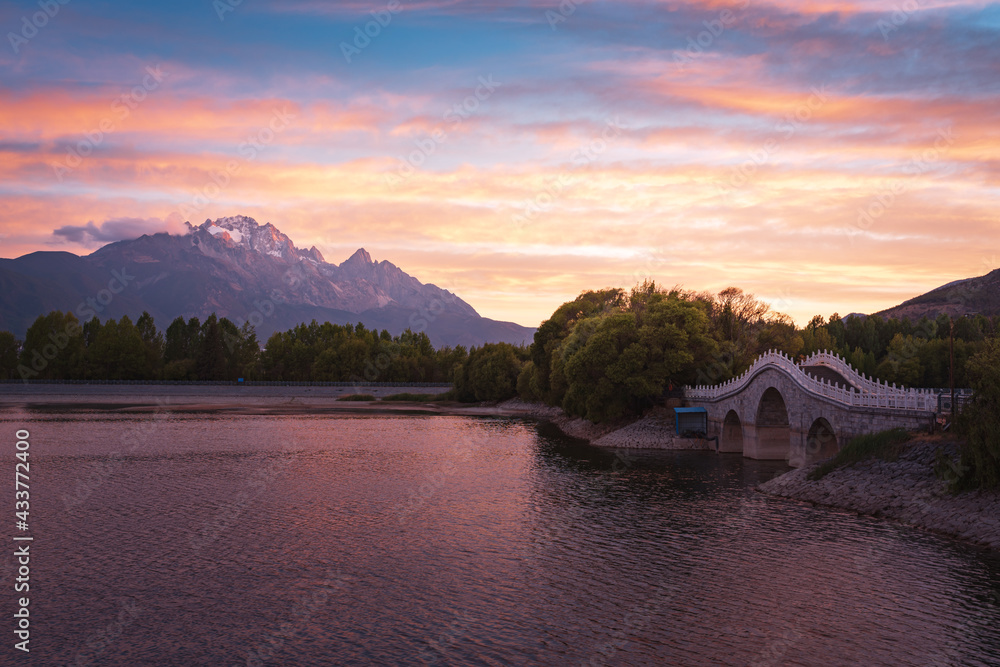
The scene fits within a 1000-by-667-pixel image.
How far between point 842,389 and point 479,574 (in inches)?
1420

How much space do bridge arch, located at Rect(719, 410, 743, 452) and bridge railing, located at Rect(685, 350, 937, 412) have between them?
9.96 feet

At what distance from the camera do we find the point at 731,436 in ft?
243

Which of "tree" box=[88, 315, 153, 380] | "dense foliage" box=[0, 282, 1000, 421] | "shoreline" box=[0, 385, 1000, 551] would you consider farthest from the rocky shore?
"tree" box=[88, 315, 153, 380]

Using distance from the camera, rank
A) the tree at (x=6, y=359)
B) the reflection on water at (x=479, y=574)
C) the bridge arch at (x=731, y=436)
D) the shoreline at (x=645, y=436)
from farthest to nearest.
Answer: the tree at (x=6, y=359)
the bridge arch at (x=731, y=436)
the shoreline at (x=645, y=436)
the reflection on water at (x=479, y=574)

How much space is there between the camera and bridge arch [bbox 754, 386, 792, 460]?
66438 millimetres

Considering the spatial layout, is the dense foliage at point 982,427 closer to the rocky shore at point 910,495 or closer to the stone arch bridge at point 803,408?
the rocky shore at point 910,495

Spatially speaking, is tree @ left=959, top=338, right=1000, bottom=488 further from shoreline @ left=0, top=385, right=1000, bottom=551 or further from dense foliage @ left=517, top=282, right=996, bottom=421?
dense foliage @ left=517, top=282, right=996, bottom=421

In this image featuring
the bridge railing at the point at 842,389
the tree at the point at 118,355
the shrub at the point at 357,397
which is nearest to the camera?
the bridge railing at the point at 842,389

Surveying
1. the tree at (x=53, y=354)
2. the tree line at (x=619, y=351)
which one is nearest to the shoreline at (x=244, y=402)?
the tree line at (x=619, y=351)

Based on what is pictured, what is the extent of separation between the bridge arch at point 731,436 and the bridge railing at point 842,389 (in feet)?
9.96

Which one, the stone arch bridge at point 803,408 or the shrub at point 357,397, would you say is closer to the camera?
the stone arch bridge at point 803,408

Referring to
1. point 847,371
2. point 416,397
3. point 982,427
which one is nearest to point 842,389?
point 847,371

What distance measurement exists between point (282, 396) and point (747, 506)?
143 metres

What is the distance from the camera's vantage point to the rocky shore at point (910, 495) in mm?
34469
